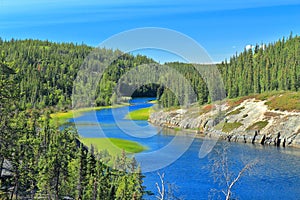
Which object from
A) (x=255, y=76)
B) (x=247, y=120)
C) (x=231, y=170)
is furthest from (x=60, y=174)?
(x=255, y=76)

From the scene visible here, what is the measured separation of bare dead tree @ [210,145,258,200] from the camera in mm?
18234

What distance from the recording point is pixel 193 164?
176ft

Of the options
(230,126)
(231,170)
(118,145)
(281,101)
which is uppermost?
(281,101)

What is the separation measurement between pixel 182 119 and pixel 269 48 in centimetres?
6867

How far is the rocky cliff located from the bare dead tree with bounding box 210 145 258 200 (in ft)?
77.3

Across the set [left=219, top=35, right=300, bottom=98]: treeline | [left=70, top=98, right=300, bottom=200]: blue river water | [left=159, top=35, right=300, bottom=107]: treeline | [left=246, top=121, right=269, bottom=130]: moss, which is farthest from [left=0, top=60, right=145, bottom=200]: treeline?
[left=219, top=35, right=300, bottom=98]: treeline

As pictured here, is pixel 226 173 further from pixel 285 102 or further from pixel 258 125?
pixel 285 102

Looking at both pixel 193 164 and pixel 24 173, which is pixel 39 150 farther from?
pixel 193 164

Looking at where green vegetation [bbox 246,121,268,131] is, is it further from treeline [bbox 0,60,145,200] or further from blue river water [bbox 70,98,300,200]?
treeline [bbox 0,60,145,200]

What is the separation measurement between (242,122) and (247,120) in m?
1.12

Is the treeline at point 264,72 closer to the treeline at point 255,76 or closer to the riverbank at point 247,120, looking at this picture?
the treeline at point 255,76

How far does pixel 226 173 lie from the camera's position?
22109 mm

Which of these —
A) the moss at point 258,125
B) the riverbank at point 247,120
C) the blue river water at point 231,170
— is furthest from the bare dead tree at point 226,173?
the moss at point 258,125

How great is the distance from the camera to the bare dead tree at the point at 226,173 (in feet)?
59.8
